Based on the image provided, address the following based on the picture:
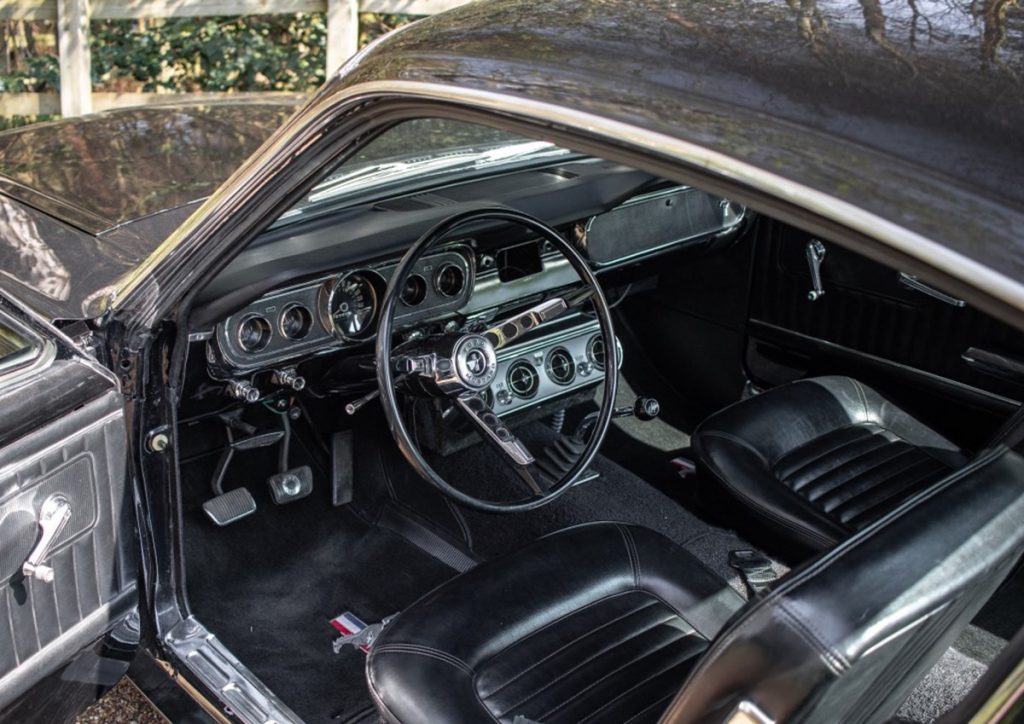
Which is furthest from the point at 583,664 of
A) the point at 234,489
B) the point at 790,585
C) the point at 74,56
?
the point at 74,56

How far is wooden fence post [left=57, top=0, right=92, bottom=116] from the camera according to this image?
288 inches

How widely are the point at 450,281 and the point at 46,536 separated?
1.07 m

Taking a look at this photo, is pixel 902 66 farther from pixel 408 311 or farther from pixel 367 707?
pixel 367 707

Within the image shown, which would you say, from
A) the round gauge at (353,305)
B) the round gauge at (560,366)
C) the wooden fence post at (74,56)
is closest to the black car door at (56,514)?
the round gauge at (353,305)

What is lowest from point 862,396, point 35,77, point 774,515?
point 35,77

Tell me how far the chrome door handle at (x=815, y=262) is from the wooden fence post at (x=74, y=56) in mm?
5871

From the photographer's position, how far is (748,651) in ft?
3.70

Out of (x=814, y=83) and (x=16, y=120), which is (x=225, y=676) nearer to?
(x=814, y=83)

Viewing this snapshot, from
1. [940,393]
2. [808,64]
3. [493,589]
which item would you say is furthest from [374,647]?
[940,393]

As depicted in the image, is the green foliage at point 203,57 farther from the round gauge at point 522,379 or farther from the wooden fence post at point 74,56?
the round gauge at point 522,379

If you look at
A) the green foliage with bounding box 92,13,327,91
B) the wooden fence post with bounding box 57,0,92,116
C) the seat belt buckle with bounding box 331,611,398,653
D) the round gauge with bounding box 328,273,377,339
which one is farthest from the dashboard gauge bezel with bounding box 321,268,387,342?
the green foliage with bounding box 92,13,327,91

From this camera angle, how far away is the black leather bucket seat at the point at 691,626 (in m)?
1.10

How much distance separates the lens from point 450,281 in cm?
246

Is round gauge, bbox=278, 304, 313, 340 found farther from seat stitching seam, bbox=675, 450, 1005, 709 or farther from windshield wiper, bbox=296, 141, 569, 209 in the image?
seat stitching seam, bbox=675, 450, 1005, 709
